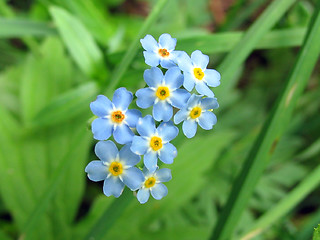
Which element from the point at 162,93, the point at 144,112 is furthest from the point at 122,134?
the point at 144,112

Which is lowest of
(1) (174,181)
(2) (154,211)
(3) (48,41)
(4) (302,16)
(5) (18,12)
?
(2) (154,211)

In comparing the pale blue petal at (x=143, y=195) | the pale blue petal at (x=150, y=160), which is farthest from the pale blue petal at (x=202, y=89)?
the pale blue petal at (x=143, y=195)

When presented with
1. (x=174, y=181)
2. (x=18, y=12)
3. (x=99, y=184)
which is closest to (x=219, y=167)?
(x=174, y=181)

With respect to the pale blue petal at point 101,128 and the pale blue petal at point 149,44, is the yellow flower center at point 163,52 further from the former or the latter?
the pale blue petal at point 101,128

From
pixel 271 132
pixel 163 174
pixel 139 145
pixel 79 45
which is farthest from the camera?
pixel 79 45

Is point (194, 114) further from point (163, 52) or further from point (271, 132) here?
point (271, 132)

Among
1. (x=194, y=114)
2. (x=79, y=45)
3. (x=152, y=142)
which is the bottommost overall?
(x=152, y=142)

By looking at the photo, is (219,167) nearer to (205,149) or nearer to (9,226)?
(205,149)

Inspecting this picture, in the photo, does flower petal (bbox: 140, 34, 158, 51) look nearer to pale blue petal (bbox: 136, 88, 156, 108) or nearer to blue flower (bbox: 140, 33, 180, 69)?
blue flower (bbox: 140, 33, 180, 69)
